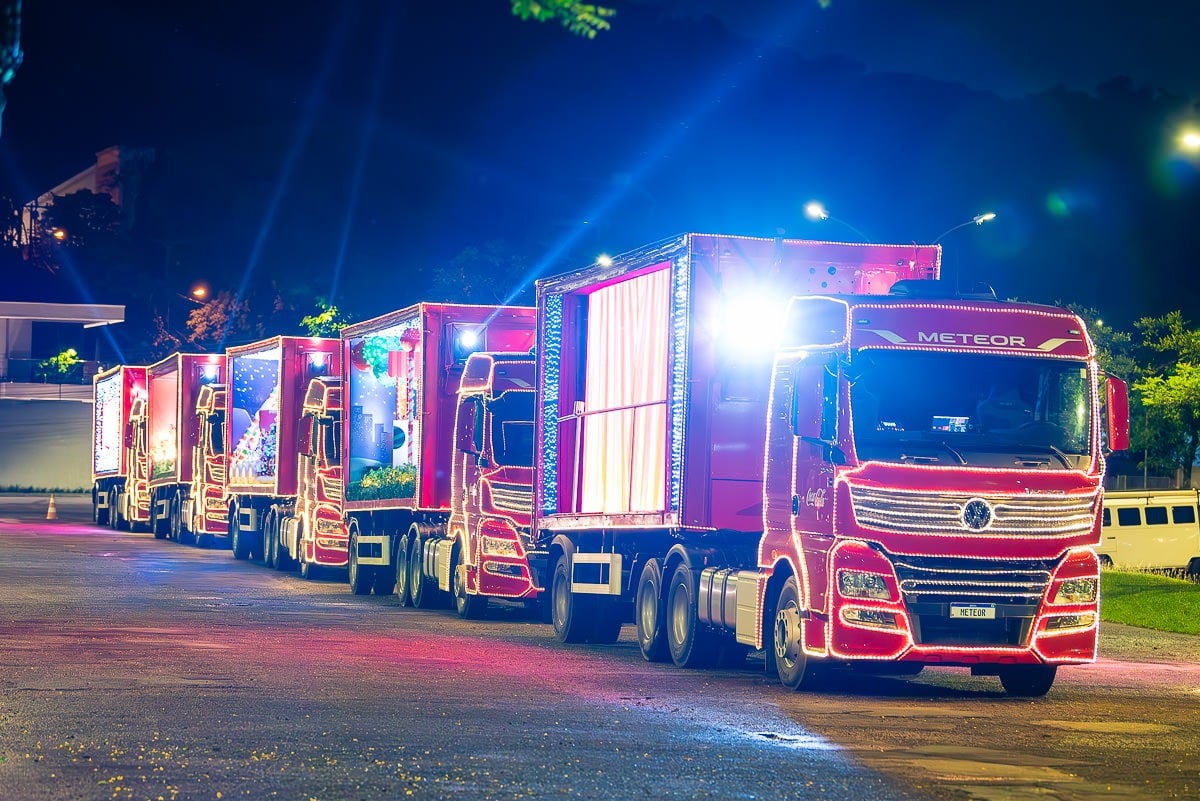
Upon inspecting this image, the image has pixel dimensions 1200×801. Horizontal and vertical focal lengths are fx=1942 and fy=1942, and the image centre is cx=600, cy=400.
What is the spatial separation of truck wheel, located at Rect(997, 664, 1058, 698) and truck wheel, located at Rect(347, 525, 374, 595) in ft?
46.5

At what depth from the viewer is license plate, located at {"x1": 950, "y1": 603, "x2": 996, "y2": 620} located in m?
14.8

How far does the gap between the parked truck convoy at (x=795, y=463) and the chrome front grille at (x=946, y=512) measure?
2 cm

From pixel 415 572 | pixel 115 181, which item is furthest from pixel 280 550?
pixel 115 181

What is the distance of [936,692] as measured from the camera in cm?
1620

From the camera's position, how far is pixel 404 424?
85.6 ft

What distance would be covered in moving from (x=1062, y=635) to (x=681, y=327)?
14.0 feet

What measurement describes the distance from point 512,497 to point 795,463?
23.8 ft

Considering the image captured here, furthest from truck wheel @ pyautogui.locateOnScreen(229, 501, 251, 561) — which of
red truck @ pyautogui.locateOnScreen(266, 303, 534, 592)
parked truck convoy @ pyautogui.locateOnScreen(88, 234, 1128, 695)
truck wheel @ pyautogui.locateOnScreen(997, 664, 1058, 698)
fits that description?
truck wheel @ pyautogui.locateOnScreen(997, 664, 1058, 698)

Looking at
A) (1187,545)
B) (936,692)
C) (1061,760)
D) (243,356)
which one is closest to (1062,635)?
(936,692)

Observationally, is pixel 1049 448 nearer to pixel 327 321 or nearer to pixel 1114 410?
pixel 1114 410

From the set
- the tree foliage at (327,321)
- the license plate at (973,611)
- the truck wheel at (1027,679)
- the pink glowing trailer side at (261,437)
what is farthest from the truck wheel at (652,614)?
the tree foliage at (327,321)

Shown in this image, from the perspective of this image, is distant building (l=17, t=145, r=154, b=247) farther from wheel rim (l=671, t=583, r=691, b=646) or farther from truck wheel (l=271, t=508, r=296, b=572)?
wheel rim (l=671, t=583, r=691, b=646)

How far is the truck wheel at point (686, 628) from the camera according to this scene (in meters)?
17.4

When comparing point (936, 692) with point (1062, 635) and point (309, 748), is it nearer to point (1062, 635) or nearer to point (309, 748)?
point (1062, 635)
